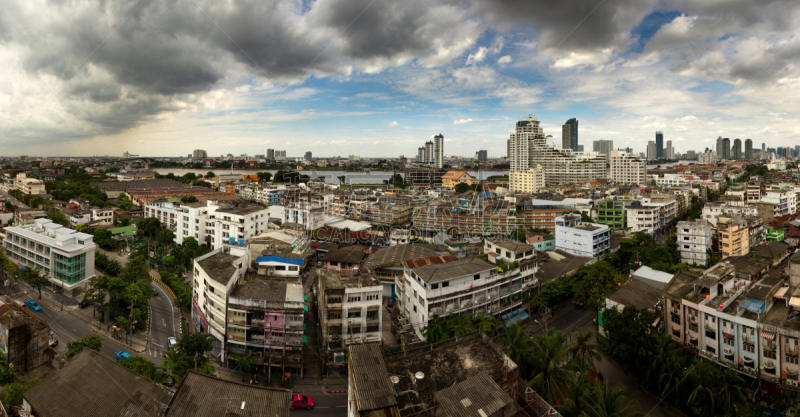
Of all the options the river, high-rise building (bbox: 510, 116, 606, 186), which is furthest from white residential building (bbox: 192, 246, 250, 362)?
the river

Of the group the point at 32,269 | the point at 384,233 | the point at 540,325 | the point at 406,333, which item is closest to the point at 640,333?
the point at 540,325

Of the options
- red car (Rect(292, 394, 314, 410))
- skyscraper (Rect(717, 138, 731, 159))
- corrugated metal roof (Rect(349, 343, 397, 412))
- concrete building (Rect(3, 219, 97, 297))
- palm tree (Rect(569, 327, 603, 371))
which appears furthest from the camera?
skyscraper (Rect(717, 138, 731, 159))

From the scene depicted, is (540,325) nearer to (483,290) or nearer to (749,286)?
(483,290)

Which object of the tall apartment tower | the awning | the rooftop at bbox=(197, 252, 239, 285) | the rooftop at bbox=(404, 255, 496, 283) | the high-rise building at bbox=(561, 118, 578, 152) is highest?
the high-rise building at bbox=(561, 118, 578, 152)

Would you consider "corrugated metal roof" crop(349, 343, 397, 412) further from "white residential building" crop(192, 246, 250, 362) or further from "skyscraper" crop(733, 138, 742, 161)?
"skyscraper" crop(733, 138, 742, 161)

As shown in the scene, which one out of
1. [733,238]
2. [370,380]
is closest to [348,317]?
[370,380]

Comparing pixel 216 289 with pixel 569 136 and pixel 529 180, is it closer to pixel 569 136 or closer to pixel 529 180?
pixel 529 180
